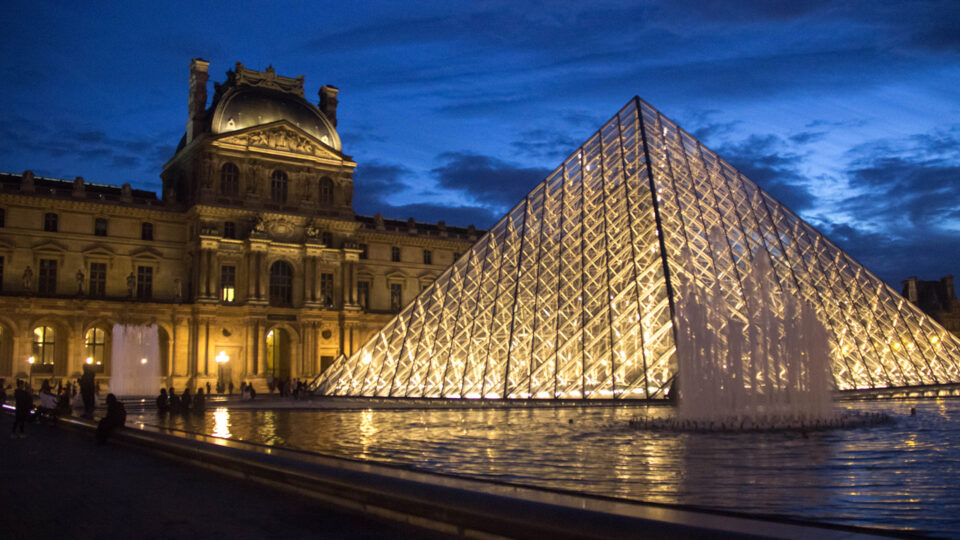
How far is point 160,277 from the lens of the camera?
137 ft

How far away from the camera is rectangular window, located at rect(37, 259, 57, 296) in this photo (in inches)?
1518

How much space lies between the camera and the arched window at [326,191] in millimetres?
44844

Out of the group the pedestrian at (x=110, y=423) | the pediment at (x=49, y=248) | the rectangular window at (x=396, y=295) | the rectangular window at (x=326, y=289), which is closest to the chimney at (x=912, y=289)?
the rectangular window at (x=396, y=295)

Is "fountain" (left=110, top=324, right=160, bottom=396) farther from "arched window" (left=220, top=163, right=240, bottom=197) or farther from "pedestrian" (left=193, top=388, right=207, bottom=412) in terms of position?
"pedestrian" (left=193, top=388, right=207, bottom=412)

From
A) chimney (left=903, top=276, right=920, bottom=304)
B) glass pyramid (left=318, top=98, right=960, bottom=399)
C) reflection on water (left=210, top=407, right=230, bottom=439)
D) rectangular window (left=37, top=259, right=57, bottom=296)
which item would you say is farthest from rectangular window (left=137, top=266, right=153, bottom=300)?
chimney (left=903, top=276, right=920, bottom=304)

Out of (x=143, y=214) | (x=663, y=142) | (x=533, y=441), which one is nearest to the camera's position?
(x=533, y=441)

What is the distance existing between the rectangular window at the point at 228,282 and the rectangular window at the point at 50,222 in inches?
308

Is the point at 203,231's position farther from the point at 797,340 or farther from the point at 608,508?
the point at 608,508

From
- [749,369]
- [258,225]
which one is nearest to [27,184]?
[258,225]

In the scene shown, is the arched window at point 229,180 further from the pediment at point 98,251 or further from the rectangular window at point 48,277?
the rectangular window at point 48,277

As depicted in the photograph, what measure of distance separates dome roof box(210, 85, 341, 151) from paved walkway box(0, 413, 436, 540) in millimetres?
35686

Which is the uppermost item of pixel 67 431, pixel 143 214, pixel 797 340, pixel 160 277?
pixel 143 214

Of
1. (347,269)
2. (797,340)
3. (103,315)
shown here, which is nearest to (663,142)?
(797,340)

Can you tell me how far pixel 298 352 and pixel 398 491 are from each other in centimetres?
3949
